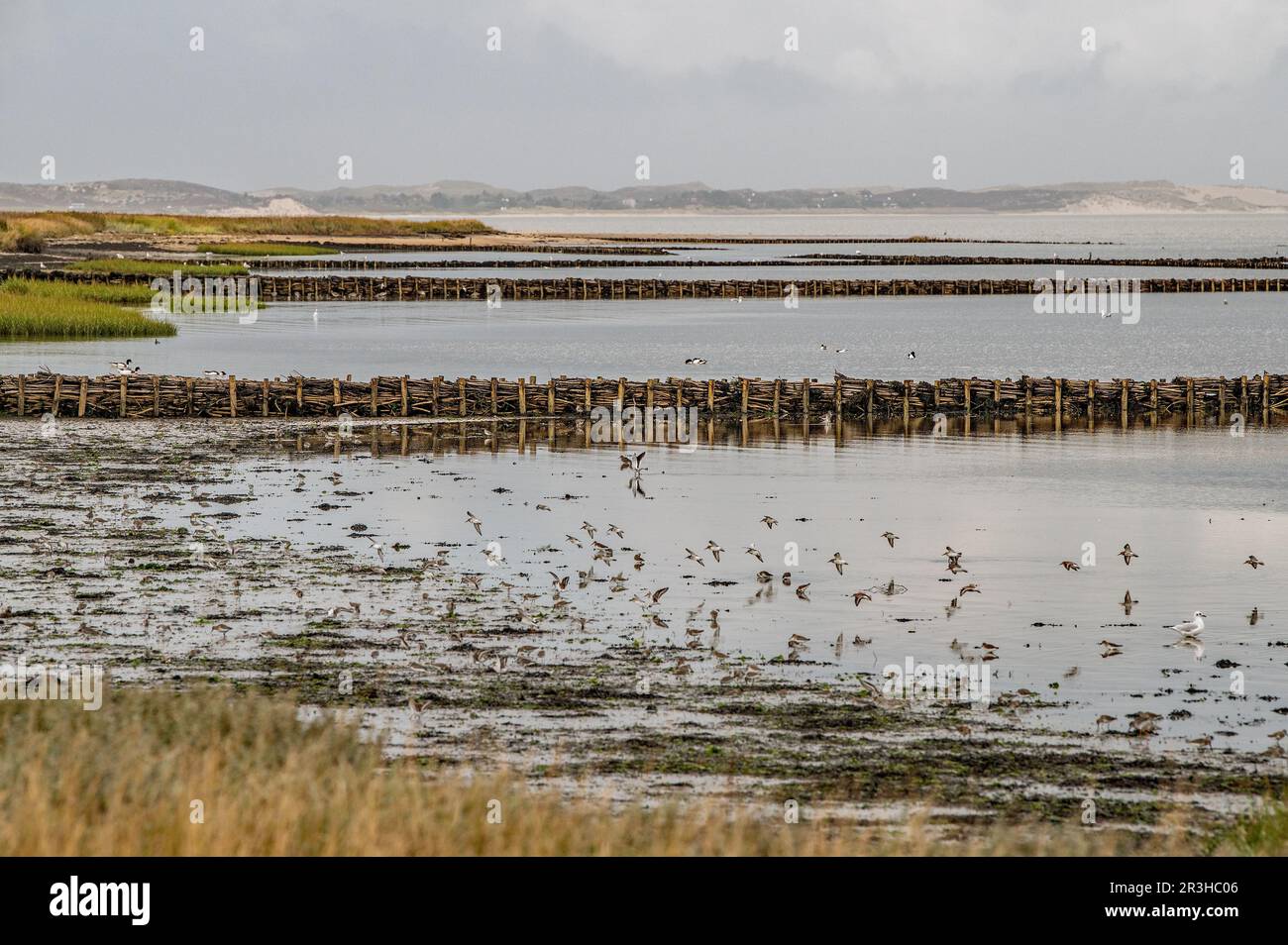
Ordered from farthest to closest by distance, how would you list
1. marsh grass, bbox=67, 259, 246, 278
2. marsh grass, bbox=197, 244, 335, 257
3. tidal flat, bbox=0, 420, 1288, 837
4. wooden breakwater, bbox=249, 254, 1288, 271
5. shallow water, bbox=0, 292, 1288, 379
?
marsh grass, bbox=197, 244, 335, 257 → wooden breakwater, bbox=249, 254, 1288, 271 → marsh grass, bbox=67, 259, 246, 278 → shallow water, bbox=0, 292, 1288, 379 → tidal flat, bbox=0, 420, 1288, 837

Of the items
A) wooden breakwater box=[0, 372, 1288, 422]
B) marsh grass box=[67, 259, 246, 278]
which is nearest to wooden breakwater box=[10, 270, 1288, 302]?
marsh grass box=[67, 259, 246, 278]

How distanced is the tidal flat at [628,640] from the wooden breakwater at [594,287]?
70286 mm

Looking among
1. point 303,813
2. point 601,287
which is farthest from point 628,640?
point 601,287

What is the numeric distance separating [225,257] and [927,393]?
101908 mm

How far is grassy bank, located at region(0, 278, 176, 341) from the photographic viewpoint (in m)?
63.3

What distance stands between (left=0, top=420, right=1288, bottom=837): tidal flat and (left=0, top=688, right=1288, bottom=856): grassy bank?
1.10 meters

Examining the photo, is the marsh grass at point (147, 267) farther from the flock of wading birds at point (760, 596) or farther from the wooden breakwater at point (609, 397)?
the flock of wading birds at point (760, 596)

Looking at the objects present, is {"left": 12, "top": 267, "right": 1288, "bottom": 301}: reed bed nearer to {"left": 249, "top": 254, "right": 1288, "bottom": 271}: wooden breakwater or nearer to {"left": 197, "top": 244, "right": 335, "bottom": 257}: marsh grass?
{"left": 249, "top": 254, "right": 1288, "bottom": 271}: wooden breakwater

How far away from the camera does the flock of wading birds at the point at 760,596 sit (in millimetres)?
16888

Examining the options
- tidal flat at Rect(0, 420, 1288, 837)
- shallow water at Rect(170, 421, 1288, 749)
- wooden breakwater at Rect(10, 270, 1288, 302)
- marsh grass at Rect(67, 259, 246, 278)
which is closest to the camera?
tidal flat at Rect(0, 420, 1288, 837)

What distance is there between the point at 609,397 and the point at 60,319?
96.4ft

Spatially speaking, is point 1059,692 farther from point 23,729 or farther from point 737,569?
point 23,729

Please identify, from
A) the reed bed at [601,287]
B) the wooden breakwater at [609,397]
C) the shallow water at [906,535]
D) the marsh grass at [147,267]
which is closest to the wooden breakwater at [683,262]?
the marsh grass at [147,267]

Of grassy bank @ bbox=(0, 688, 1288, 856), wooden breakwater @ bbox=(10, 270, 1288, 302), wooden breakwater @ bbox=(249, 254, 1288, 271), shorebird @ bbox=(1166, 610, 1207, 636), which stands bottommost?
shorebird @ bbox=(1166, 610, 1207, 636)
